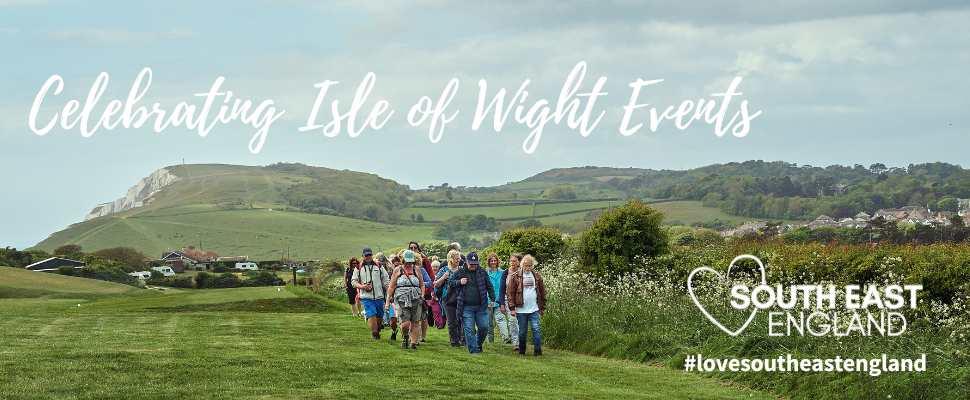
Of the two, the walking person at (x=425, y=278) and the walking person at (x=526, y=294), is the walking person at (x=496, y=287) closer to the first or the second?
the walking person at (x=526, y=294)

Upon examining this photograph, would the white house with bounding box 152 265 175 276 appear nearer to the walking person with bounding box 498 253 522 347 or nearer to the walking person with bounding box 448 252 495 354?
the walking person with bounding box 498 253 522 347

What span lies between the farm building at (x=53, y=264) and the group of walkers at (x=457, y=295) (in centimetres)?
7739

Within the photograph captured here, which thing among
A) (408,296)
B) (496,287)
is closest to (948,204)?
(496,287)

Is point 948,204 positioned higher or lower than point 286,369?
higher

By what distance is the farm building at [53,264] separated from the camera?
3834 inches

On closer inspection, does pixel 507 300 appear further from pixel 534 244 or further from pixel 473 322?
pixel 534 244

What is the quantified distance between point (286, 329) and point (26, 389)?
11.6 metres

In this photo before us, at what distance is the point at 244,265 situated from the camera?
122 meters

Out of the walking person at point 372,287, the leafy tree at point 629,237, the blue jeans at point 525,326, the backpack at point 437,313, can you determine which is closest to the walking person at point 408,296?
the walking person at point 372,287

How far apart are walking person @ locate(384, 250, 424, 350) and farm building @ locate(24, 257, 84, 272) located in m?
78.9

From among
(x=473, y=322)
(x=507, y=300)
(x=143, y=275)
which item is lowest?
(x=473, y=322)

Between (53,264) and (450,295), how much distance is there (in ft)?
277

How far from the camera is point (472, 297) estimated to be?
23250 mm

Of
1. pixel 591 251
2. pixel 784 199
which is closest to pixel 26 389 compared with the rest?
pixel 591 251
